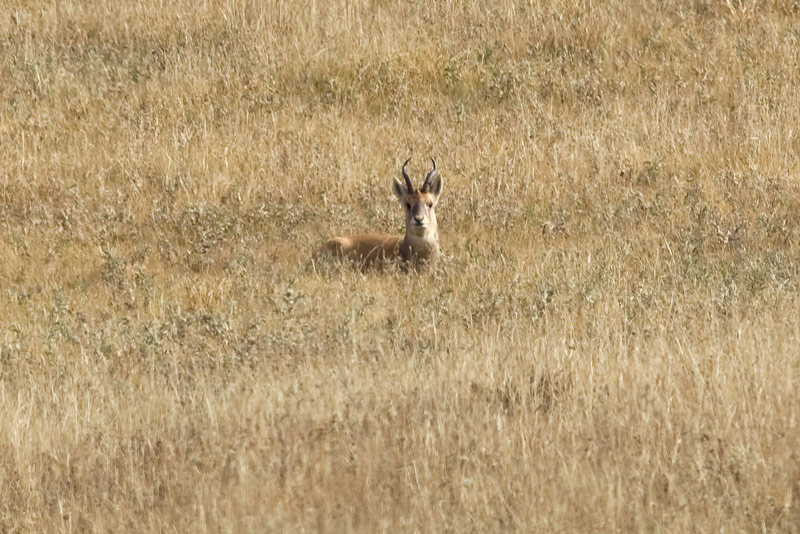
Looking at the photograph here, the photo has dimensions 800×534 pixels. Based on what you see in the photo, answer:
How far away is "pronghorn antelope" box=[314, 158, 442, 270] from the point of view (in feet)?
38.3

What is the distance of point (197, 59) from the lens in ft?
54.0

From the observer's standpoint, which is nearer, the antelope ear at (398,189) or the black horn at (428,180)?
the black horn at (428,180)

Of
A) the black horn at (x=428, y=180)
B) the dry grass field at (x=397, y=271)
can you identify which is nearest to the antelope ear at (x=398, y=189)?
the black horn at (x=428, y=180)

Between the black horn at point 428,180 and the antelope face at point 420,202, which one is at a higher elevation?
the black horn at point 428,180

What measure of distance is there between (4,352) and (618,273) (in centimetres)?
448

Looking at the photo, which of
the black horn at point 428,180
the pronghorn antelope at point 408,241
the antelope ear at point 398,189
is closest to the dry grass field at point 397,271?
the pronghorn antelope at point 408,241

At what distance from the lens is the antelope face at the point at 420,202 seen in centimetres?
1175

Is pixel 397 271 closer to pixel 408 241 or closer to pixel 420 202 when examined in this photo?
pixel 408 241

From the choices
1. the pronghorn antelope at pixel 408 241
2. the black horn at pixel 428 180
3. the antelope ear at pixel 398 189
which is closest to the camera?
the pronghorn antelope at pixel 408 241

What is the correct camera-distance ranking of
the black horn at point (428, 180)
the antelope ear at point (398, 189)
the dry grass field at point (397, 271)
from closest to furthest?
the dry grass field at point (397, 271) → the black horn at point (428, 180) → the antelope ear at point (398, 189)

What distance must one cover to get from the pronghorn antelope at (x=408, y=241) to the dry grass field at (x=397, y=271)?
335mm

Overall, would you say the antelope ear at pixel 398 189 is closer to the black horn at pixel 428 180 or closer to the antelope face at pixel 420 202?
the antelope face at pixel 420 202

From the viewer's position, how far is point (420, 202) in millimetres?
11938

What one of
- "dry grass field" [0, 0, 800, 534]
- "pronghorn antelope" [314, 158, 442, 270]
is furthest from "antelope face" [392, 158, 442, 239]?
"dry grass field" [0, 0, 800, 534]
